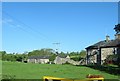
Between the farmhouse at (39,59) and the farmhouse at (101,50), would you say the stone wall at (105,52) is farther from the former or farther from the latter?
the farmhouse at (39,59)

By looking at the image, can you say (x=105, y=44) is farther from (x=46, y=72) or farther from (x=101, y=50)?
(x=46, y=72)

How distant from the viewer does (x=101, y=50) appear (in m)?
87.6

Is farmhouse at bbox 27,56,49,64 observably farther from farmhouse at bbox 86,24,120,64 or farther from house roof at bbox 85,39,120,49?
house roof at bbox 85,39,120,49

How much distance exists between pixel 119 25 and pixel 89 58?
184 ft

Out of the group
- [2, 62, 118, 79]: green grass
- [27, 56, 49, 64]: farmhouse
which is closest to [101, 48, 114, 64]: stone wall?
[2, 62, 118, 79]: green grass

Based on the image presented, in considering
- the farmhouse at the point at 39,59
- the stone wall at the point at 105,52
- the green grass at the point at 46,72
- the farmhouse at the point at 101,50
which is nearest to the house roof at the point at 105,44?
the farmhouse at the point at 101,50

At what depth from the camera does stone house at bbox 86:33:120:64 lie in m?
83.9

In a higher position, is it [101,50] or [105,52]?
[101,50]

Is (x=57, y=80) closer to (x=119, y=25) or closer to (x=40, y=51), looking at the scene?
(x=119, y=25)

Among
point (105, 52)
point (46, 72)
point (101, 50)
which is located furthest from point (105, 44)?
point (46, 72)

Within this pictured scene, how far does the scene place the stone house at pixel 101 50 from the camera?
83938 mm

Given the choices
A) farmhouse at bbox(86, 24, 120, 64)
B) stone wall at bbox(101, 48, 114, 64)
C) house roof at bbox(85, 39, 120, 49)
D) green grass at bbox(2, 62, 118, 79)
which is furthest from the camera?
stone wall at bbox(101, 48, 114, 64)

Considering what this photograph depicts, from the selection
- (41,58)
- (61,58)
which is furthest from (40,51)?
(61,58)

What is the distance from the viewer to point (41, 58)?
5738 inches
